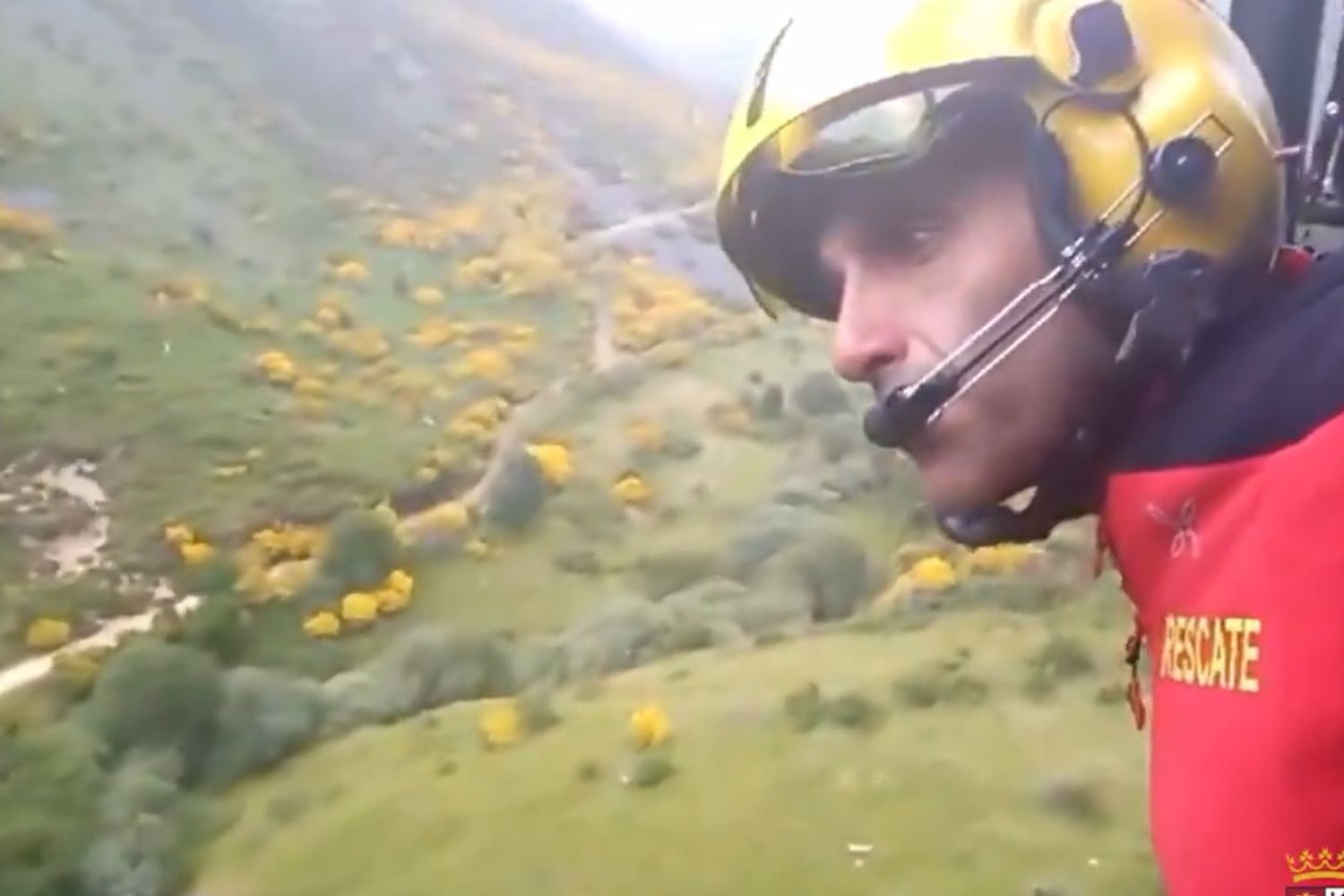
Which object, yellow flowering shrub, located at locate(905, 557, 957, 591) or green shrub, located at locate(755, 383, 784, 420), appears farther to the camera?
green shrub, located at locate(755, 383, 784, 420)

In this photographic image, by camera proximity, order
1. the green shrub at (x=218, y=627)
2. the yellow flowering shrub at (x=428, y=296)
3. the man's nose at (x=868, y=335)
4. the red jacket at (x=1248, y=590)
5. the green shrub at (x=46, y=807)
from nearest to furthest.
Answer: the red jacket at (x=1248, y=590), the man's nose at (x=868, y=335), the green shrub at (x=46, y=807), the green shrub at (x=218, y=627), the yellow flowering shrub at (x=428, y=296)

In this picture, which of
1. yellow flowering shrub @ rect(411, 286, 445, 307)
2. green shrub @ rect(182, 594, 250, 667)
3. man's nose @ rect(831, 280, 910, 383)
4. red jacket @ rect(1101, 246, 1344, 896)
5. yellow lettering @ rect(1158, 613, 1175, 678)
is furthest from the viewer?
yellow flowering shrub @ rect(411, 286, 445, 307)

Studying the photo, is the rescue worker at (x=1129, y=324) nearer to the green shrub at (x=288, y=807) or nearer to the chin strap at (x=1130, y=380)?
the chin strap at (x=1130, y=380)

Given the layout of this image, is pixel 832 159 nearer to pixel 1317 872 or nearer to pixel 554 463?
pixel 1317 872

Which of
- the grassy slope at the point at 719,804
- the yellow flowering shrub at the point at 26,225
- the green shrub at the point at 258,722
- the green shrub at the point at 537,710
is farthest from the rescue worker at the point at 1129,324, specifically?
the yellow flowering shrub at the point at 26,225

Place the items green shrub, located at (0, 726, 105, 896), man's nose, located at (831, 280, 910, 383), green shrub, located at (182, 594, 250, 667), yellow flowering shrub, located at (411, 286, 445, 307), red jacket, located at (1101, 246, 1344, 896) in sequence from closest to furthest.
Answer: red jacket, located at (1101, 246, 1344, 896)
man's nose, located at (831, 280, 910, 383)
green shrub, located at (0, 726, 105, 896)
green shrub, located at (182, 594, 250, 667)
yellow flowering shrub, located at (411, 286, 445, 307)

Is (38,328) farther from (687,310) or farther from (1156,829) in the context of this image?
(1156,829)

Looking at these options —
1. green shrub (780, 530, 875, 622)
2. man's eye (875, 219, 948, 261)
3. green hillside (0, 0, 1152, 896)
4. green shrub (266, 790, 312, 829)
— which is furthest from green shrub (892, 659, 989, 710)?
man's eye (875, 219, 948, 261)

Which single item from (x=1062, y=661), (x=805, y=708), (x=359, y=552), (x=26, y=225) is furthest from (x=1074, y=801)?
(x=26, y=225)

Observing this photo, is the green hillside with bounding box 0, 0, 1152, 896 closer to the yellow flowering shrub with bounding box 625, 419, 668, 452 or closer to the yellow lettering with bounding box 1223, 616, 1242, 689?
the yellow flowering shrub with bounding box 625, 419, 668, 452
